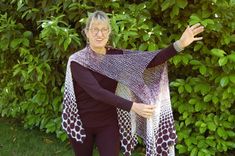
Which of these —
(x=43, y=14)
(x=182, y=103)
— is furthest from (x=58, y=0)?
(x=182, y=103)

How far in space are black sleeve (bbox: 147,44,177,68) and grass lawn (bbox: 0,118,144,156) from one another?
195 cm

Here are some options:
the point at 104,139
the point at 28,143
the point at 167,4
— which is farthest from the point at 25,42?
the point at 104,139

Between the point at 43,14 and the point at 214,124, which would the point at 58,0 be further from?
the point at 214,124

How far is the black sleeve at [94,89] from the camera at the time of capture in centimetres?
332

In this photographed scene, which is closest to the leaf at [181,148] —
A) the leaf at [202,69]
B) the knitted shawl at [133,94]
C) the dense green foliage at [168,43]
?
the dense green foliage at [168,43]

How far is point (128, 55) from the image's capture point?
3.80m

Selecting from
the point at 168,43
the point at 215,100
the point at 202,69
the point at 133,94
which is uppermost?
the point at 168,43

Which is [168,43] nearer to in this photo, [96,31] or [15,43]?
[96,31]

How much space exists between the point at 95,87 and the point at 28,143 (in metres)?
2.72

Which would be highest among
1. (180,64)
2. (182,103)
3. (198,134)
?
(180,64)

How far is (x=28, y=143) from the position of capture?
5.86 metres

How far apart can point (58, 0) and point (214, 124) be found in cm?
209

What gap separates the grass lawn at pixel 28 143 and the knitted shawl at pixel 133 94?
158 cm

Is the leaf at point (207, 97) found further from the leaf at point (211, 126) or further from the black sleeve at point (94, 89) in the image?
the black sleeve at point (94, 89)
